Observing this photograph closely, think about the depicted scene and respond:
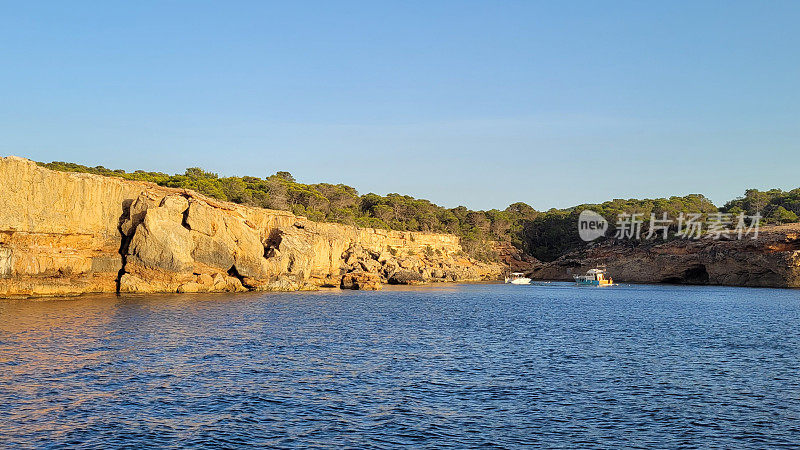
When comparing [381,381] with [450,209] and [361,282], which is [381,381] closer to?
[361,282]

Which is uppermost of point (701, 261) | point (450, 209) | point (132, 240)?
point (450, 209)

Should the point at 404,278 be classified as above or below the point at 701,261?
below

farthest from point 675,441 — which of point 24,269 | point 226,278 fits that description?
point 226,278

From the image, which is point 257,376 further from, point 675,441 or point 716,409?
point 716,409

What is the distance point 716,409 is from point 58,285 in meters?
47.4

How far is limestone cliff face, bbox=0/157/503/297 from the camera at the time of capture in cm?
4519

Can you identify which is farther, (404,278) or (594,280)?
(594,280)

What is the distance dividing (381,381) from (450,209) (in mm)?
129595

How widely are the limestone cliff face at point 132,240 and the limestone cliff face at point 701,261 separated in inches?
2240

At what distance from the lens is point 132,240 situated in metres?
52.3

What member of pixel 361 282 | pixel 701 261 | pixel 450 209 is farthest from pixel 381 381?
pixel 450 209

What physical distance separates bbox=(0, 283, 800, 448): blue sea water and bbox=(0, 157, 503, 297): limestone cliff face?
7402 millimetres

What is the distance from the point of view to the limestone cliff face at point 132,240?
45.2 m

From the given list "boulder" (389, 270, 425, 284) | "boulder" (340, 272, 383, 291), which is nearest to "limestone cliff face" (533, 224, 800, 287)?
"boulder" (389, 270, 425, 284)
